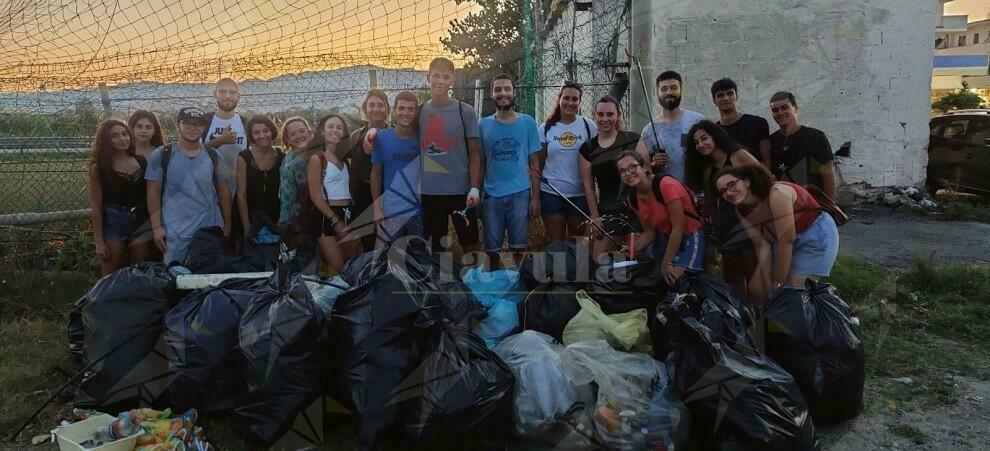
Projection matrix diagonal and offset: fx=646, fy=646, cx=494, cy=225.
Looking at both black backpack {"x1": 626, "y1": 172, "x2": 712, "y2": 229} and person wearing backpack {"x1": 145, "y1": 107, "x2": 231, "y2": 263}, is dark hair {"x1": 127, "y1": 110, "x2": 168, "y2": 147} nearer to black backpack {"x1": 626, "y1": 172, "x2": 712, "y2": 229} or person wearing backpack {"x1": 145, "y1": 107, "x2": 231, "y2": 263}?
person wearing backpack {"x1": 145, "y1": 107, "x2": 231, "y2": 263}

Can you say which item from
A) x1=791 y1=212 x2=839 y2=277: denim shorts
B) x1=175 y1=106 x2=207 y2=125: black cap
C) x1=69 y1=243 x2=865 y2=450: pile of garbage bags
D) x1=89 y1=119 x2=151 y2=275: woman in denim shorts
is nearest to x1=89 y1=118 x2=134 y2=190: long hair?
x1=89 y1=119 x2=151 y2=275: woman in denim shorts

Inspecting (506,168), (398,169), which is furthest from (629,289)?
(398,169)

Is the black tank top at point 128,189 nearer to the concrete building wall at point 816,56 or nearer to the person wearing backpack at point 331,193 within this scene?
the person wearing backpack at point 331,193

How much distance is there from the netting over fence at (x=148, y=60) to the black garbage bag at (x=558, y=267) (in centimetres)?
190

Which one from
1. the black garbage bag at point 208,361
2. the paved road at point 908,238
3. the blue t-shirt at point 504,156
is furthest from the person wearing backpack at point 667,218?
the paved road at point 908,238

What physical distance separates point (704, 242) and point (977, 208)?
6.16 meters

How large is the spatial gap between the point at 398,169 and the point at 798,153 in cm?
242

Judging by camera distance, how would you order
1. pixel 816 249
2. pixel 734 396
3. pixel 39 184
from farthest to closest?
pixel 39 184
pixel 816 249
pixel 734 396

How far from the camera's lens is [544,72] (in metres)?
11.2

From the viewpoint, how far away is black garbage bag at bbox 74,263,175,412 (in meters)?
2.91

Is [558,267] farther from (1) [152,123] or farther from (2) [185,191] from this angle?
(1) [152,123]

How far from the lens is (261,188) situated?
12.8 ft

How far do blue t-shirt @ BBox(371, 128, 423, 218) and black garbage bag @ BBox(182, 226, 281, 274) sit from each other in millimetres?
729

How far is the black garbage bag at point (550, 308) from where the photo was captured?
3.09 m
